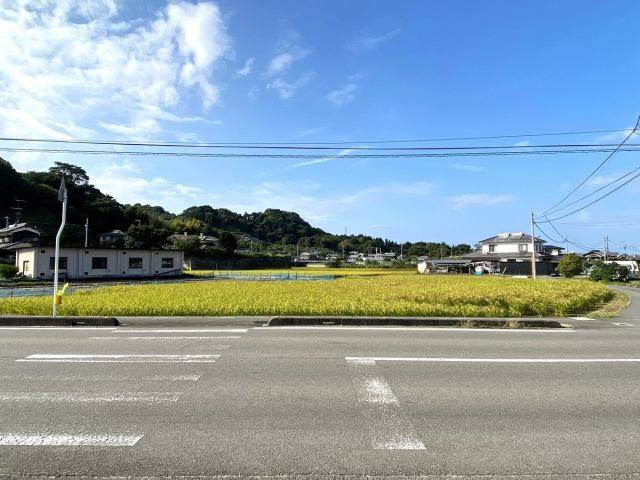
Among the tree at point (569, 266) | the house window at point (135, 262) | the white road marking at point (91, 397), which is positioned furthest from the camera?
the tree at point (569, 266)

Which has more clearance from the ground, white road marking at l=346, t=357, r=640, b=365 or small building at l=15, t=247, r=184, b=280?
small building at l=15, t=247, r=184, b=280

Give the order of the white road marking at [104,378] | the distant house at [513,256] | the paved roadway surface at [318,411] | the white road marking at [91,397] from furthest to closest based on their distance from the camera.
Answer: the distant house at [513,256] < the white road marking at [104,378] < the white road marking at [91,397] < the paved roadway surface at [318,411]

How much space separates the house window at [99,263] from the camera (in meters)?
43.7

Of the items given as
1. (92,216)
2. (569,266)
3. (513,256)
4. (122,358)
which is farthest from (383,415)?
(92,216)

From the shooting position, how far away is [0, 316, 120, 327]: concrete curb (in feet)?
38.5

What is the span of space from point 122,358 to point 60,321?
5828 mm

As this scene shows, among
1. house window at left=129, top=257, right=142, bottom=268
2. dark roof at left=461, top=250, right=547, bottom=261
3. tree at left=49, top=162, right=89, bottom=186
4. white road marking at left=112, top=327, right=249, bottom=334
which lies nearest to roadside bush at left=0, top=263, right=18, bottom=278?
house window at left=129, top=257, right=142, bottom=268

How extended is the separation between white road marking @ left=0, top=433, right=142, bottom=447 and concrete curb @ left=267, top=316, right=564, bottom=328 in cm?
792

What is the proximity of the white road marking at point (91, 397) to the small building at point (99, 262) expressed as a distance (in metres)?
40.0

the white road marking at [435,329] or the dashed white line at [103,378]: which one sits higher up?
the dashed white line at [103,378]

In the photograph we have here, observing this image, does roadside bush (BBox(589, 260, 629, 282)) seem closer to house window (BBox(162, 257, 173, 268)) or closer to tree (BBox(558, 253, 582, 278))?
tree (BBox(558, 253, 582, 278))

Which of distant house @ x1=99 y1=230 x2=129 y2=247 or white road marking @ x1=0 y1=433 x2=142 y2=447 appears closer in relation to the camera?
white road marking @ x1=0 y1=433 x2=142 y2=447

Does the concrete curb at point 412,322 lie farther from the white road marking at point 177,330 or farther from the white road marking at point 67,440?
the white road marking at point 67,440

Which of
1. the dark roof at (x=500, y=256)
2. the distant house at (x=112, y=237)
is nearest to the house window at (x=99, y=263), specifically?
the distant house at (x=112, y=237)
